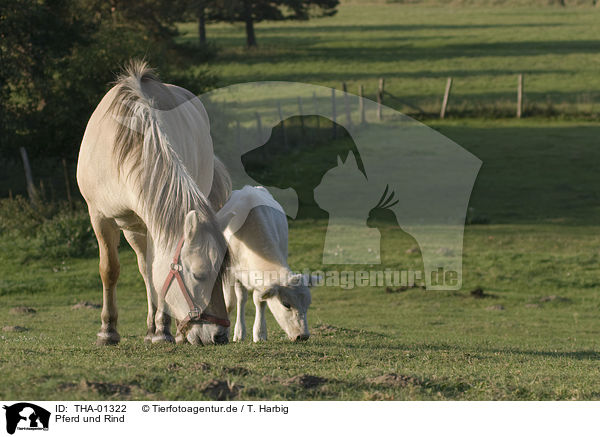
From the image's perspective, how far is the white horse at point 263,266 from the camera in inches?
309

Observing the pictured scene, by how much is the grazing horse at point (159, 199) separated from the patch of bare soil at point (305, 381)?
0.93 metres

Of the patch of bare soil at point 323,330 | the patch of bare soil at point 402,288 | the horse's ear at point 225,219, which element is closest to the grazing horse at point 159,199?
the horse's ear at point 225,219

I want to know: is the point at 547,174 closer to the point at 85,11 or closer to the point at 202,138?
the point at 85,11

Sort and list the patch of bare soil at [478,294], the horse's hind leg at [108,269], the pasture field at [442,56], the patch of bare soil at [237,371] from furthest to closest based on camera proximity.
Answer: the pasture field at [442,56] → the patch of bare soil at [478,294] → the horse's hind leg at [108,269] → the patch of bare soil at [237,371]

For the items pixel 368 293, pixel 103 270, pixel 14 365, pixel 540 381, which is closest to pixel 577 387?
pixel 540 381

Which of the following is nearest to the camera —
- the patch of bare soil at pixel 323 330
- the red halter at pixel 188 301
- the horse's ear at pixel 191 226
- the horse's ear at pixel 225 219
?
the horse's ear at pixel 191 226

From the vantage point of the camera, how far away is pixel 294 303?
7.85 m

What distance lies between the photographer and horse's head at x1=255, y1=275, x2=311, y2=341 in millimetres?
7820

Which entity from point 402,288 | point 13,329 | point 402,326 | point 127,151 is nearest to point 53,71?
point 402,288

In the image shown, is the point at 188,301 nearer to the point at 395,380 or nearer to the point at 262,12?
the point at 395,380
